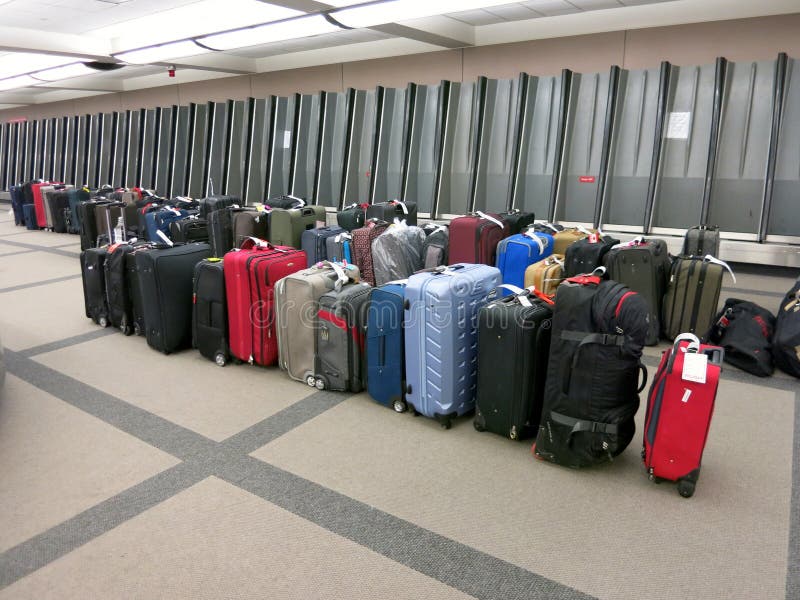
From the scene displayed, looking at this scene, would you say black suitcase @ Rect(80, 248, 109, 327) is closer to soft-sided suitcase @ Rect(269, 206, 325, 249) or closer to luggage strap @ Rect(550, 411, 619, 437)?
soft-sided suitcase @ Rect(269, 206, 325, 249)

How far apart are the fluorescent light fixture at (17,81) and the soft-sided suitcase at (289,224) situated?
291 inches

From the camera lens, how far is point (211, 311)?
13.3 feet

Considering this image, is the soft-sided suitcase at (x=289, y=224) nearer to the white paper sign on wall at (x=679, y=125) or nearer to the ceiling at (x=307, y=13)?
the ceiling at (x=307, y=13)

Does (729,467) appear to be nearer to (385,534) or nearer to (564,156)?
(385,534)

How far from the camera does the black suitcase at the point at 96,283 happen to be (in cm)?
482

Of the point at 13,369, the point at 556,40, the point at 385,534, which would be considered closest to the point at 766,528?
the point at 385,534

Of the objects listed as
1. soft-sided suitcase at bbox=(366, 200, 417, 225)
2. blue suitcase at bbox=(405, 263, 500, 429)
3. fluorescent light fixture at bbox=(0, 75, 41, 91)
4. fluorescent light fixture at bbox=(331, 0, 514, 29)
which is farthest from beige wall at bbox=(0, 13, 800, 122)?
blue suitcase at bbox=(405, 263, 500, 429)

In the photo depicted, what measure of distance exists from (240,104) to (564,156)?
6891mm

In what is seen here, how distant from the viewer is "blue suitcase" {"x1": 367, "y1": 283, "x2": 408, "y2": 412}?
3.23 metres

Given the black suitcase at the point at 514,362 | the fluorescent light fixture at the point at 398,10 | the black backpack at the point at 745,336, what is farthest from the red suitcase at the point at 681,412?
the fluorescent light fixture at the point at 398,10

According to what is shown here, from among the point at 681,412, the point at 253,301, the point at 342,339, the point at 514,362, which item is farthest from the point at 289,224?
the point at 681,412

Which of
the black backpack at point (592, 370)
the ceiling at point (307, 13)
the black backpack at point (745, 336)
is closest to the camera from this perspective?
the black backpack at point (592, 370)

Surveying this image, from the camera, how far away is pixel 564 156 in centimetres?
751

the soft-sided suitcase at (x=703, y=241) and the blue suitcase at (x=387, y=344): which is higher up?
the soft-sided suitcase at (x=703, y=241)
